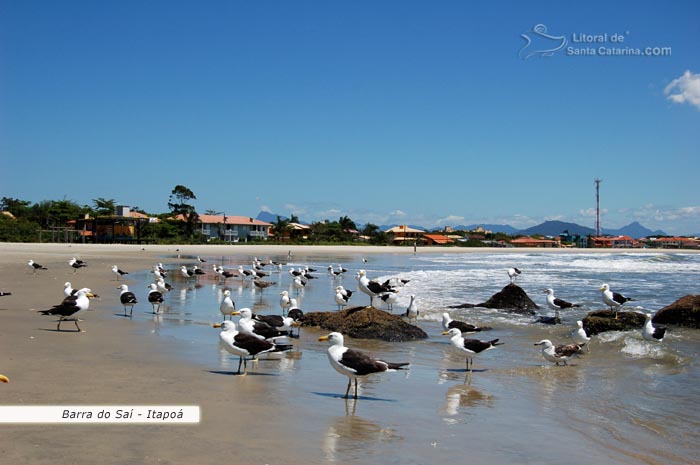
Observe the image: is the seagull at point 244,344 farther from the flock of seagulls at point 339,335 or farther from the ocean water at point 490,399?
the ocean water at point 490,399

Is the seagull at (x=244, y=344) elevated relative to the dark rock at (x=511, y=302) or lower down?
elevated

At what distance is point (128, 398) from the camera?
6.82 metres

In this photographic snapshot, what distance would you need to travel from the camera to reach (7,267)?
101ft

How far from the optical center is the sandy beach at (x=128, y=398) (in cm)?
517

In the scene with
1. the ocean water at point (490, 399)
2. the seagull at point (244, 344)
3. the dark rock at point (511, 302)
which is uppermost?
the seagull at point (244, 344)

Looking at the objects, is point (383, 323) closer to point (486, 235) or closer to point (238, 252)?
point (238, 252)

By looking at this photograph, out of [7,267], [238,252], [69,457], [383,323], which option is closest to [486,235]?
[238,252]

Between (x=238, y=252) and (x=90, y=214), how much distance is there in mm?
30582

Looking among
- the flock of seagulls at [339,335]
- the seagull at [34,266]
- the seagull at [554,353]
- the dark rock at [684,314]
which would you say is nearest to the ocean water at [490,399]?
the seagull at [554,353]

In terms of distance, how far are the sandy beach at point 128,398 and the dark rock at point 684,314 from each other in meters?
9.98
